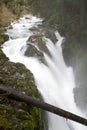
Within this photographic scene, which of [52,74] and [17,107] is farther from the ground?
[52,74]

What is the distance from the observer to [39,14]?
3256 centimetres

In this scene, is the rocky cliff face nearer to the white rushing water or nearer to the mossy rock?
the mossy rock

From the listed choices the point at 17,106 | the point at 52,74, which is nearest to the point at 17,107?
the point at 17,106

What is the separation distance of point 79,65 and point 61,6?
6649 millimetres

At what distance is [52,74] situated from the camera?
1655cm

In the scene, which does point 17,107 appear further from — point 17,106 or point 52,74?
point 52,74

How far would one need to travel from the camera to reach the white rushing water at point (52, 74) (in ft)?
42.5

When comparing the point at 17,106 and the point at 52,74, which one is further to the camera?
the point at 52,74


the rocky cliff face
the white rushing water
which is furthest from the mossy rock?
the white rushing water

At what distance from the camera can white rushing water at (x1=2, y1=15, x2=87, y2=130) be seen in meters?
12.9

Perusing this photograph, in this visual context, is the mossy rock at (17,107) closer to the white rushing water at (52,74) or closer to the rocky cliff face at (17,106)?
the rocky cliff face at (17,106)

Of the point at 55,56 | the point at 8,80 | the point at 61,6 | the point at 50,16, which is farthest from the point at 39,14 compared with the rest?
the point at 8,80

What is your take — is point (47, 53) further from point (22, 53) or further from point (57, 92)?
point (57, 92)

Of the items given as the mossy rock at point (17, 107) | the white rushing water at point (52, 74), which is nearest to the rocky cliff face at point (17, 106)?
the mossy rock at point (17, 107)
